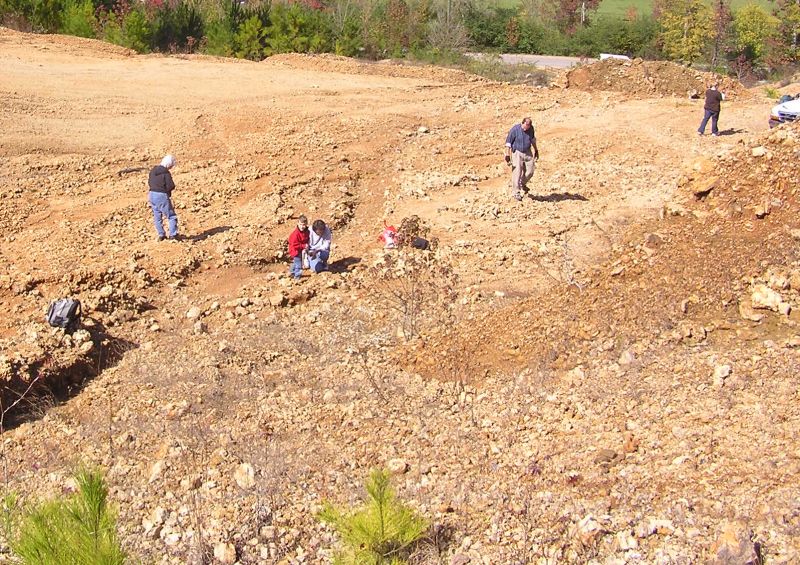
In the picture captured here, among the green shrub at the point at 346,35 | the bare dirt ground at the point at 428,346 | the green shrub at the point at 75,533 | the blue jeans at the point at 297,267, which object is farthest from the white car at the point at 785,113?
the green shrub at the point at 346,35

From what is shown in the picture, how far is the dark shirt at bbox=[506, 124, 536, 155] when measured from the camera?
37.1ft

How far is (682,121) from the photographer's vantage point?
16.0 m

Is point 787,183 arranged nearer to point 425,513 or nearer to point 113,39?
point 425,513

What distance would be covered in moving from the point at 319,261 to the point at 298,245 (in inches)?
14.4

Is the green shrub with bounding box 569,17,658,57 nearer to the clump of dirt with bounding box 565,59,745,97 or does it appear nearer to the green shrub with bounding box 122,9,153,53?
the clump of dirt with bounding box 565,59,745,97

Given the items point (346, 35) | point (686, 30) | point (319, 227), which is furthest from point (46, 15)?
point (686, 30)

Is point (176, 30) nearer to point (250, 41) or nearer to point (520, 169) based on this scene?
point (250, 41)

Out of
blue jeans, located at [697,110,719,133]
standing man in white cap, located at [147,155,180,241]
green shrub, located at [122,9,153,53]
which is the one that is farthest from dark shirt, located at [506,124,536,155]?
green shrub, located at [122,9,153,53]

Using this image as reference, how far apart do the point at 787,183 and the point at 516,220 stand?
3.56 metres

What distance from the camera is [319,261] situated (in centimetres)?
955

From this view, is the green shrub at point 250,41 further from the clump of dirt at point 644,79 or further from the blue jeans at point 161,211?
the blue jeans at point 161,211

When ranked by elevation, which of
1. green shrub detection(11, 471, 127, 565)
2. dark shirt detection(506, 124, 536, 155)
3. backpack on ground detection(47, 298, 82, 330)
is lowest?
backpack on ground detection(47, 298, 82, 330)

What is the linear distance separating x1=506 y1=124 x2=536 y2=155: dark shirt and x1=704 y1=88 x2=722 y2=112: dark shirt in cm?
481

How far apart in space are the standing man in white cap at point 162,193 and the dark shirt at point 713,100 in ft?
31.6
